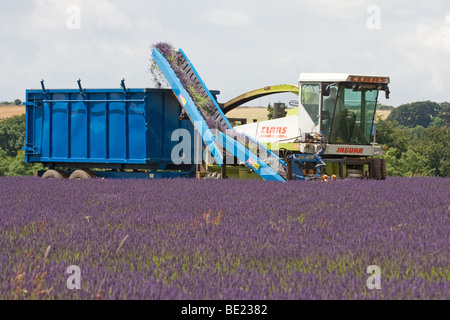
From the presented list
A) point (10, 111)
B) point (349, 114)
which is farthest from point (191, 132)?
→ point (10, 111)

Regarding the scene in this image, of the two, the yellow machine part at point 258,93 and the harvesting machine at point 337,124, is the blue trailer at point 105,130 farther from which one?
the harvesting machine at point 337,124

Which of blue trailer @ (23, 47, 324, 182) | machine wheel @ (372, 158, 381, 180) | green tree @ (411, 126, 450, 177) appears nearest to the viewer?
machine wheel @ (372, 158, 381, 180)

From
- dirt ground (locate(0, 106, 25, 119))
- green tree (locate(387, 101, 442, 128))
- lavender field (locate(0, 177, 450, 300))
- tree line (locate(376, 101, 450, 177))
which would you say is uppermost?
green tree (locate(387, 101, 442, 128))

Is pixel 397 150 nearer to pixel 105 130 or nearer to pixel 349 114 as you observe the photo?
pixel 349 114

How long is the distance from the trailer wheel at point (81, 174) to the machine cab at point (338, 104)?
5.76 metres

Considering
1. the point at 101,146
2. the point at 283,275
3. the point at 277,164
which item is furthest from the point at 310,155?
the point at 283,275

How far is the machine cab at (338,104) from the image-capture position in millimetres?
16250

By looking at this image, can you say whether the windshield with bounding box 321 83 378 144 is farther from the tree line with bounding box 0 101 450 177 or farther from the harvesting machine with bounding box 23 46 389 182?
the tree line with bounding box 0 101 450 177

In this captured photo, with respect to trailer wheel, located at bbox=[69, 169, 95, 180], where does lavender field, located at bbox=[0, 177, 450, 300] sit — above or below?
below

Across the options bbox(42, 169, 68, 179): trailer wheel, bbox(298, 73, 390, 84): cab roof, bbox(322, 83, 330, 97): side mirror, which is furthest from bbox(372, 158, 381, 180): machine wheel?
bbox(42, 169, 68, 179): trailer wheel

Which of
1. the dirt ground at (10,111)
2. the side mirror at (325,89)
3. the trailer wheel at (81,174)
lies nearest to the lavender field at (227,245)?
the side mirror at (325,89)

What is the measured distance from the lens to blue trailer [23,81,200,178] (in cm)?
1767

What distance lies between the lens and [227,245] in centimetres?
671
